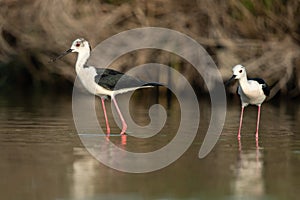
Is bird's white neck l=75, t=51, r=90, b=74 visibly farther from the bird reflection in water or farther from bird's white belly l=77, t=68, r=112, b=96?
the bird reflection in water

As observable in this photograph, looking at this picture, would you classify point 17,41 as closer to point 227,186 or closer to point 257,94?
point 257,94

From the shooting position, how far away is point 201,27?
59.8 ft

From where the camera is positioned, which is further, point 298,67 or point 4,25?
point 4,25

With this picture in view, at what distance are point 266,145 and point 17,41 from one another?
33.1ft

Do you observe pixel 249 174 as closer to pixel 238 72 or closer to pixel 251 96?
pixel 238 72

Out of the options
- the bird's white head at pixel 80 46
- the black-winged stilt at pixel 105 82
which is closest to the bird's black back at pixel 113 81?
the black-winged stilt at pixel 105 82

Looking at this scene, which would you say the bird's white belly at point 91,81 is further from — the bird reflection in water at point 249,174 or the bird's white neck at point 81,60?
the bird reflection in water at point 249,174

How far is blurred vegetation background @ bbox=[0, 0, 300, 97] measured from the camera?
17469 mm

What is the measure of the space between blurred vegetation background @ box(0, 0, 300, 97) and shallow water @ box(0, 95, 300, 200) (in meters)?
3.52

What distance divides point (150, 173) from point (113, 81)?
4472 millimetres

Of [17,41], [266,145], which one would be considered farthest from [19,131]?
[17,41]

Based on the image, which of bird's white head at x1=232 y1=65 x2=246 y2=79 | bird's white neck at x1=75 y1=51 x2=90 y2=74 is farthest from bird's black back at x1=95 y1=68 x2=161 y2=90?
bird's white head at x1=232 y1=65 x2=246 y2=79

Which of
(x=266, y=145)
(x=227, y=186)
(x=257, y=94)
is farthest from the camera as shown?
(x=257, y=94)

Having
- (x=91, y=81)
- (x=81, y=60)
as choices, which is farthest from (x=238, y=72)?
(x=81, y=60)
